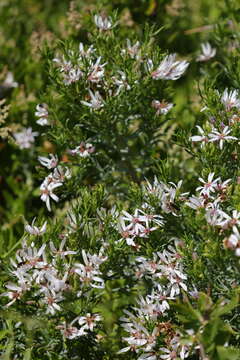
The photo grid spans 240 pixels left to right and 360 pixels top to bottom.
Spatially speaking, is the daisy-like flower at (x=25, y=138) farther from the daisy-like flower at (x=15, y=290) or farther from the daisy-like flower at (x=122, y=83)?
the daisy-like flower at (x=15, y=290)

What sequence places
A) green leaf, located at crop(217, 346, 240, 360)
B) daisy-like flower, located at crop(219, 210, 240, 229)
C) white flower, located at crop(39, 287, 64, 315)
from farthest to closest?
white flower, located at crop(39, 287, 64, 315), daisy-like flower, located at crop(219, 210, 240, 229), green leaf, located at crop(217, 346, 240, 360)

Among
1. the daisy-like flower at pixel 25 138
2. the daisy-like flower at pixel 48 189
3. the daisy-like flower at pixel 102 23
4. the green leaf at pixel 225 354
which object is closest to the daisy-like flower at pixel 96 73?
the daisy-like flower at pixel 102 23

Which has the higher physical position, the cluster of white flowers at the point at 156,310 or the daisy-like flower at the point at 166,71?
the daisy-like flower at the point at 166,71

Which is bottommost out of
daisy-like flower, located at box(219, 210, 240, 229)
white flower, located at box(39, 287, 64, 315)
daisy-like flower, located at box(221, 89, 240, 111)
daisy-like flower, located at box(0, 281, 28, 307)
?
white flower, located at box(39, 287, 64, 315)

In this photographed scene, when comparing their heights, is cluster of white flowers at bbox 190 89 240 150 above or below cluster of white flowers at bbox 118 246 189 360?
above

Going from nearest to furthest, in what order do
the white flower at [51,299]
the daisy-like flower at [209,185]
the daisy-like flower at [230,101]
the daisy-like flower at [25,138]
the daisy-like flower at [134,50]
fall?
the white flower at [51,299] < the daisy-like flower at [209,185] < the daisy-like flower at [230,101] < the daisy-like flower at [134,50] < the daisy-like flower at [25,138]

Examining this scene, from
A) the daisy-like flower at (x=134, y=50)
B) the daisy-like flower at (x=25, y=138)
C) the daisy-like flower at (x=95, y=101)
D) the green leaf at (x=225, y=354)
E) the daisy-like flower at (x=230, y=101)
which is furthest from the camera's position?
the daisy-like flower at (x=25, y=138)

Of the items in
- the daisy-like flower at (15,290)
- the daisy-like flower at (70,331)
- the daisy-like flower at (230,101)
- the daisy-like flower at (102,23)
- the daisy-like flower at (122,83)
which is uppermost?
the daisy-like flower at (102,23)

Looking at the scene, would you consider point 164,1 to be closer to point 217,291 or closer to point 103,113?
point 103,113

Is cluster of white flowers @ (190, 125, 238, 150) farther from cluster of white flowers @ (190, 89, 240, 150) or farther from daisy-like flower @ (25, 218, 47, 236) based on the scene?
daisy-like flower @ (25, 218, 47, 236)

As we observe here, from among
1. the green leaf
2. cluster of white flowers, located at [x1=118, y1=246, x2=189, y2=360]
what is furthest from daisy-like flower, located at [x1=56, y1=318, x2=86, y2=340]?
the green leaf

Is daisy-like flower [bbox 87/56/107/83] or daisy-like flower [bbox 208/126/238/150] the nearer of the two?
daisy-like flower [bbox 208/126/238/150]

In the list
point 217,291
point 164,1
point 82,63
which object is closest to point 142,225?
point 217,291

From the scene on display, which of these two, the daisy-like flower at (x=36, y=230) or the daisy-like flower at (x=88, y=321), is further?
the daisy-like flower at (x=36, y=230)
